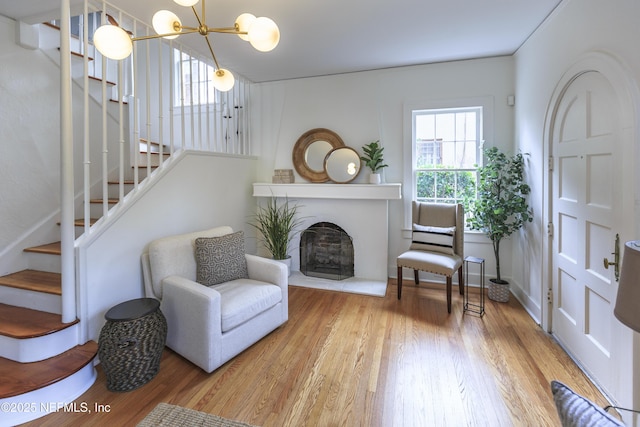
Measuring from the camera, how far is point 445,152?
3779 mm

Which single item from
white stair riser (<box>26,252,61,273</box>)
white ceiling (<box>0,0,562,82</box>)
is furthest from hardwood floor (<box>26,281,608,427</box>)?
white ceiling (<box>0,0,562,82</box>)

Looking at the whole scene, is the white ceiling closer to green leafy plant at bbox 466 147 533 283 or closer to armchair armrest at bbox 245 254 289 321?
green leafy plant at bbox 466 147 533 283

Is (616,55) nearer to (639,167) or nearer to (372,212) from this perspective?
(639,167)

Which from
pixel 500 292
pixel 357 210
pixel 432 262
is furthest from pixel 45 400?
pixel 500 292

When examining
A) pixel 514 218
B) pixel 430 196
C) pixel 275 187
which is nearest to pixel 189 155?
pixel 275 187

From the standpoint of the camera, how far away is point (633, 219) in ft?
5.33

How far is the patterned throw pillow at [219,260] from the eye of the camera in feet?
8.43

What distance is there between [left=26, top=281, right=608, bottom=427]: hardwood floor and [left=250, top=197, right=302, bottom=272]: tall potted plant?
3.96ft

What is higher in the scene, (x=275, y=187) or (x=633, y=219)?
(x=275, y=187)

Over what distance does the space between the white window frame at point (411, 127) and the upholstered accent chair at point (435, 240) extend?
0.96ft

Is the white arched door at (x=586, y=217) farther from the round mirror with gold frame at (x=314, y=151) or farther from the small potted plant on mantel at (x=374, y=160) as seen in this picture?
the round mirror with gold frame at (x=314, y=151)

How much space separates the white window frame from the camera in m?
3.54

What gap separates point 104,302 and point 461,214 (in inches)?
134

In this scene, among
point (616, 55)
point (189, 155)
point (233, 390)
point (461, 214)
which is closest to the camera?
point (616, 55)
